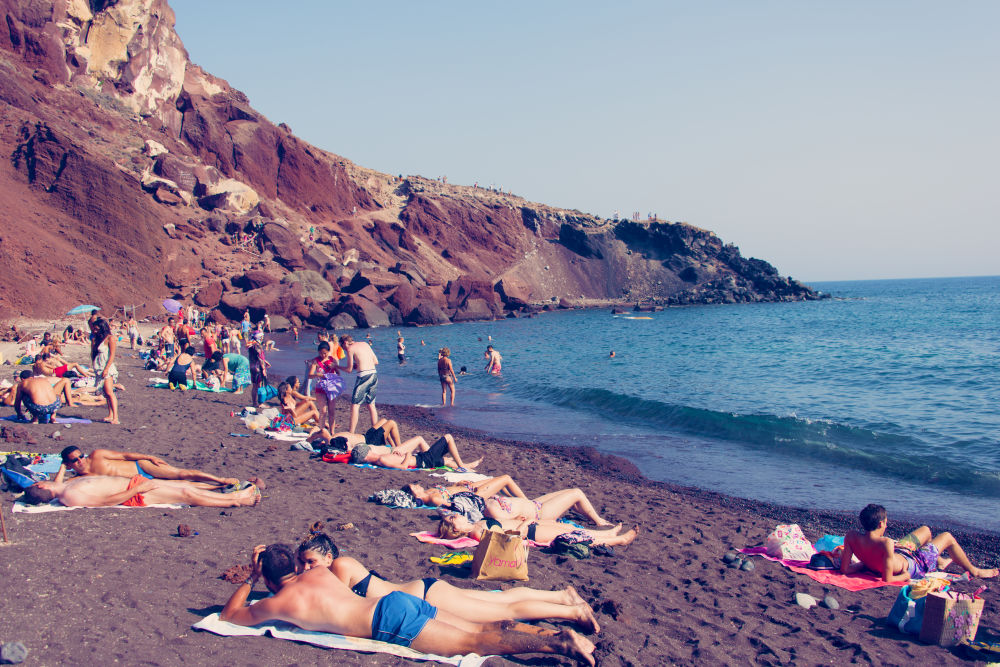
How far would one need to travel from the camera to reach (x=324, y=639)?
12.2 feet

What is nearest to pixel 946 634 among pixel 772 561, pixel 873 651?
pixel 873 651

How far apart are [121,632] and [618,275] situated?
74.9m

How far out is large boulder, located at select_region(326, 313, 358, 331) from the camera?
134ft

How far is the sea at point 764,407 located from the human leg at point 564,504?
2.83 metres

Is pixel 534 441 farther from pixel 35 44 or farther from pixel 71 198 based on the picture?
pixel 35 44

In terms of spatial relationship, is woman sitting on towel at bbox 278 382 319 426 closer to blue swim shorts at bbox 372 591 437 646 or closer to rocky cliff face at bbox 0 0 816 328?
blue swim shorts at bbox 372 591 437 646

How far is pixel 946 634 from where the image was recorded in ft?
14.7

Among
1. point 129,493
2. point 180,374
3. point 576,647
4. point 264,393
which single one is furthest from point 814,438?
point 180,374

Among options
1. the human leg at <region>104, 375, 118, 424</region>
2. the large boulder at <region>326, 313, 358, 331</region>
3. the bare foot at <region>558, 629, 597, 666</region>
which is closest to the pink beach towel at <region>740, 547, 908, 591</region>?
the bare foot at <region>558, 629, 597, 666</region>

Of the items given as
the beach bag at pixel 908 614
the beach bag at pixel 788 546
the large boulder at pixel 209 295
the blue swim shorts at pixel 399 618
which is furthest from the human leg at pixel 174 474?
the large boulder at pixel 209 295

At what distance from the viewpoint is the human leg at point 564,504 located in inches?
251

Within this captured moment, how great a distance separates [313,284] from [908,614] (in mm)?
41621

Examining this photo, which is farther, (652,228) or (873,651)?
(652,228)

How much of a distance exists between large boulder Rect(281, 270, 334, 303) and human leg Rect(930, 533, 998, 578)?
3904cm
